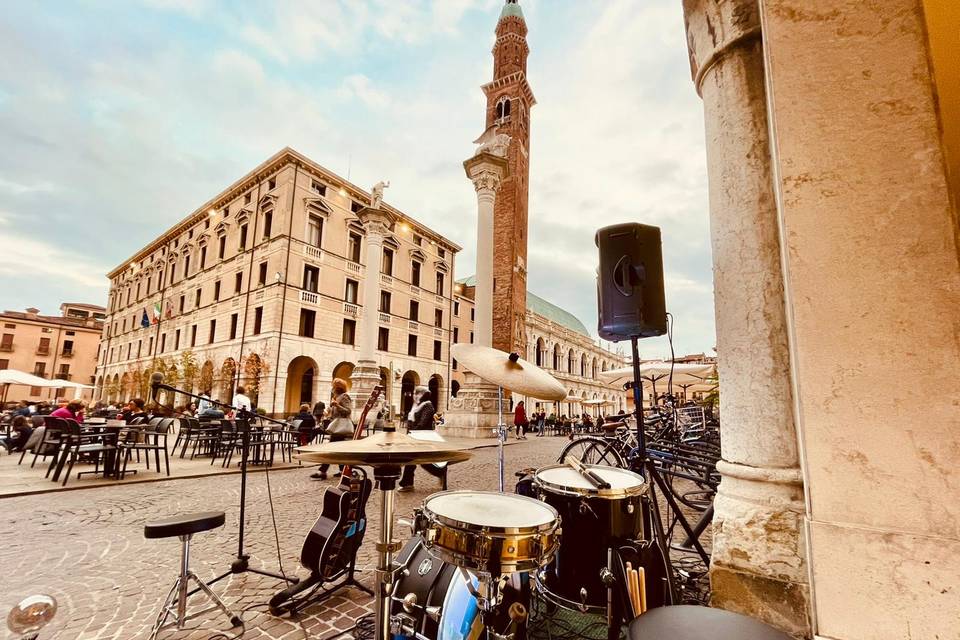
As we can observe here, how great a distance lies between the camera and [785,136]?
1.97 m

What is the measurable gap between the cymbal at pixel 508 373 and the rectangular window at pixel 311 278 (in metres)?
21.3

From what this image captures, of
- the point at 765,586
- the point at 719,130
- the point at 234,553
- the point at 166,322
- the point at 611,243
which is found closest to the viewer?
the point at 765,586

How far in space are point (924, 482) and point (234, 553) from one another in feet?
15.1

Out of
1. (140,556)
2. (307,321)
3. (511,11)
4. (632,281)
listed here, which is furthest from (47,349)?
(632,281)

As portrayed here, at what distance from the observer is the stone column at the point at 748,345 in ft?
6.64

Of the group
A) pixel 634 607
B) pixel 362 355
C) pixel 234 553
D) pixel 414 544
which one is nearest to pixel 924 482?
pixel 634 607

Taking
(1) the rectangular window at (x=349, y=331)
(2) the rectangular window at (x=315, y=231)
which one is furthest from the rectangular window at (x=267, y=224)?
(1) the rectangular window at (x=349, y=331)

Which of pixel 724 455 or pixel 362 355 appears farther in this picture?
pixel 362 355

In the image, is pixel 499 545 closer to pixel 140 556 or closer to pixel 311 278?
pixel 140 556

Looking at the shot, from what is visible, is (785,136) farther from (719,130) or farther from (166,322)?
(166,322)

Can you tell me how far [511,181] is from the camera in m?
23.4

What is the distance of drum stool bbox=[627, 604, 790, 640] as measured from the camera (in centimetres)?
102

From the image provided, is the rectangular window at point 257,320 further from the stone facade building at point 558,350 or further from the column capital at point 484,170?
the column capital at point 484,170

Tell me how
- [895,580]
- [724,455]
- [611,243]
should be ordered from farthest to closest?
[611,243]
[724,455]
[895,580]
